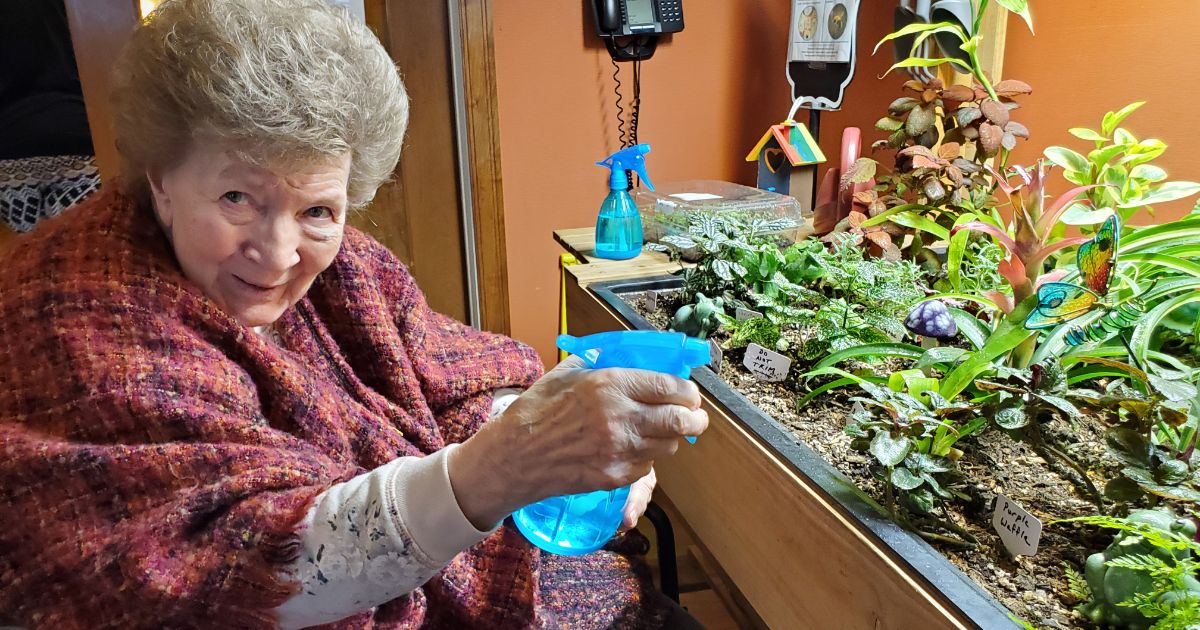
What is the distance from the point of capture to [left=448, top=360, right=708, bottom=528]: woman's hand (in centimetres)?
68

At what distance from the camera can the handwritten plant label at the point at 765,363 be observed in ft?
3.91

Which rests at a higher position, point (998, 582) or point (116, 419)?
point (116, 419)

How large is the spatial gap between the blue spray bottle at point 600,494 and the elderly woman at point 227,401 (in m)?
0.02

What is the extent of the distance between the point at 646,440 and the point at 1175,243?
85 centimetres

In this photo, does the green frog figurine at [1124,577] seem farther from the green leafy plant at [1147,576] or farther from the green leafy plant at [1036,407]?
the green leafy plant at [1036,407]

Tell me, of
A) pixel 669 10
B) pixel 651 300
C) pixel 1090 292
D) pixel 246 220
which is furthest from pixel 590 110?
pixel 1090 292

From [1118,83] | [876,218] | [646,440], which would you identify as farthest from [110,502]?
[1118,83]

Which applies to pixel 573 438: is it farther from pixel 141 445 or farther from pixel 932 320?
pixel 932 320

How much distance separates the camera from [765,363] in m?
1.22

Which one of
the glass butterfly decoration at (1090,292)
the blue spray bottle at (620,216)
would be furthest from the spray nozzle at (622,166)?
the glass butterfly decoration at (1090,292)

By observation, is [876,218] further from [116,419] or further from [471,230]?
[471,230]

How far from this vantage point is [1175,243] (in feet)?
3.43

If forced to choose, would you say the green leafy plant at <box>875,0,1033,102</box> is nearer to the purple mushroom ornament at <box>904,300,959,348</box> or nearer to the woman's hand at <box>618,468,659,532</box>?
the purple mushroom ornament at <box>904,300,959,348</box>

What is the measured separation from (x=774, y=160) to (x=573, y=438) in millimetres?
1528
